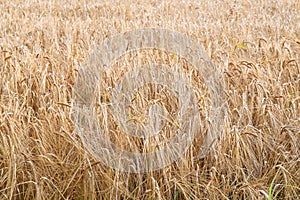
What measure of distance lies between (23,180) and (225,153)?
849mm

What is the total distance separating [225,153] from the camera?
177cm

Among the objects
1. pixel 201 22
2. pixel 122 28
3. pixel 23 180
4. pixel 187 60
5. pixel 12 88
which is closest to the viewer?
pixel 23 180

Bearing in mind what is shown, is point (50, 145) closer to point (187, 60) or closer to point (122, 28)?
point (187, 60)

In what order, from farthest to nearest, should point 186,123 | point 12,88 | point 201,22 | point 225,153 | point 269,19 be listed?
point 269,19, point 201,22, point 12,88, point 186,123, point 225,153

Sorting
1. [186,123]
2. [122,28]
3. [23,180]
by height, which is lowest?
[23,180]

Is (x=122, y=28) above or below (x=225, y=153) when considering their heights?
above

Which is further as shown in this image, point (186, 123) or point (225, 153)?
point (186, 123)

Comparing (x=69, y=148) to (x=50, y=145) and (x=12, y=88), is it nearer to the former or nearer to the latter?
(x=50, y=145)

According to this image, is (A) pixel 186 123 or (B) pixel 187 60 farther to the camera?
(B) pixel 187 60

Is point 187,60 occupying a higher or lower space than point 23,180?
higher

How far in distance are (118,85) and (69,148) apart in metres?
0.65

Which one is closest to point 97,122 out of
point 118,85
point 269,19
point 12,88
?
point 118,85

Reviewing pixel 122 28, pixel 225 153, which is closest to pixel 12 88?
pixel 225 153

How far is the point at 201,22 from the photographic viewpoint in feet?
14.8
